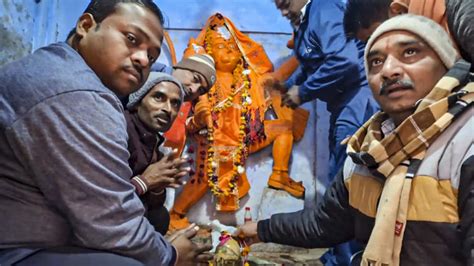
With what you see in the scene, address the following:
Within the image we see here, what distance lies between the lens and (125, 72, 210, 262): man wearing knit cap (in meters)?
1.60

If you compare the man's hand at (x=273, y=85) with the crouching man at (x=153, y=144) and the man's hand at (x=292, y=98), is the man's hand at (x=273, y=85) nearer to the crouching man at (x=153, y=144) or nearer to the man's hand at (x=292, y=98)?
the man's hand at (x=292, y=98)

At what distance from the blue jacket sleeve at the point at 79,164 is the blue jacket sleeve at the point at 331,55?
71.3 inches

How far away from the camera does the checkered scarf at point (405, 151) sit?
1050 mm

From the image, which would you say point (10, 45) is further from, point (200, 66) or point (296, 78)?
point (296, 78)

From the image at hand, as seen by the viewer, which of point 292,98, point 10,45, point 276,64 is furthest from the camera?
point 276,64

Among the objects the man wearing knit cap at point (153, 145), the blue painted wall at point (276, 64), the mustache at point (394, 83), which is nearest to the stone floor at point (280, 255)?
the blue painted wall at point (276, 64)

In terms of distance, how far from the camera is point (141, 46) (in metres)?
1.20

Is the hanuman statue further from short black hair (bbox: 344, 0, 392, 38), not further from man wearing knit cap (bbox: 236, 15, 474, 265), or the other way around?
man wearing knit cap (bbox: 236, 15, 474, 265)

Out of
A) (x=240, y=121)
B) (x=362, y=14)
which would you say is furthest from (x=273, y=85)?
(x=362, y=14)

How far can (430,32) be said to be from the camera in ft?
3.92

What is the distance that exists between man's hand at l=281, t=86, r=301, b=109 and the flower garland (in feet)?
0.85

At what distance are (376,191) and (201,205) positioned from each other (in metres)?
1.76

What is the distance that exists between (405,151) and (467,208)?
0.69 feet

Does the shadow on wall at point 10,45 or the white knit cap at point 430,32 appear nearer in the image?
the white knit cap at point 430,32
